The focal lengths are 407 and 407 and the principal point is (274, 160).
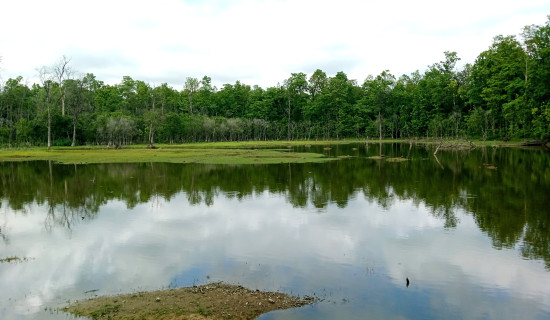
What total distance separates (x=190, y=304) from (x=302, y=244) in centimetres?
680

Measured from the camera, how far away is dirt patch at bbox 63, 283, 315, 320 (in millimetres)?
9883

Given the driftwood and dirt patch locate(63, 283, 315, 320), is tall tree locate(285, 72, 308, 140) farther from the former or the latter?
dirt patch locate(63, 283, 315, 320)

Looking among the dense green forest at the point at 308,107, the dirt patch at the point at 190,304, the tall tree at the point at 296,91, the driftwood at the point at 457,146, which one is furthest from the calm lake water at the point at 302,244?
the tall tree at the point at 296,91

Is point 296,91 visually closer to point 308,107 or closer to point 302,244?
point 308,107

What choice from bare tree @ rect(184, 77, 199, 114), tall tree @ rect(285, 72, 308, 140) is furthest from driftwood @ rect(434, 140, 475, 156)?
bare tree @ rect(184, 77, 199, 114)

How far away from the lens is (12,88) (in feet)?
383

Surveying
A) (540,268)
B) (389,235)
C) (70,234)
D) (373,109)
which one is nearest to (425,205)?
(389,235)

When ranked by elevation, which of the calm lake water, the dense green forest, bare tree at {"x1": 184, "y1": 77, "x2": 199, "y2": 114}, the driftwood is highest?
bare tree at {"x1": 184, "y1": 77, "x2": 199, "y2": 114}

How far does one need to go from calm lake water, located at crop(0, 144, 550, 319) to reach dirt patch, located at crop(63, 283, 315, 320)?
0.51 meters

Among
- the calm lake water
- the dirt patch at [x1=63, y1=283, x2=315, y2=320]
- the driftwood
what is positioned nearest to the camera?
the dirt patch at [x1=63, y1=283, x2=315, y2=320]

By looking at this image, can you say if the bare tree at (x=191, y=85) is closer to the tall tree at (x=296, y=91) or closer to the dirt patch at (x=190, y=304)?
the tall tree at (x=296, y=91)

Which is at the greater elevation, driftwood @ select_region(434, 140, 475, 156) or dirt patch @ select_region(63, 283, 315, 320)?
driftwood @ select_region(434, 140, 475, 156)

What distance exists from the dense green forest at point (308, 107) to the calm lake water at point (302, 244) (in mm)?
56458

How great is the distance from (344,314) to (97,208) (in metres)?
18.6
